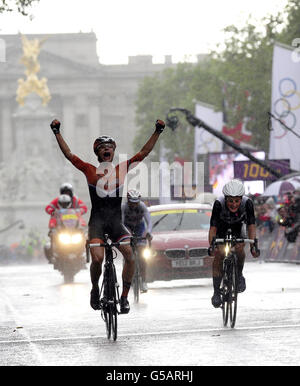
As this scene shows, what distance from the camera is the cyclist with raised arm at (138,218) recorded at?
18.0 meters

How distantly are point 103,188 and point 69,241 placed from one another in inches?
460

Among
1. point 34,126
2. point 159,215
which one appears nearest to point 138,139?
point 34,126

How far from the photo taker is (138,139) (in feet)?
295

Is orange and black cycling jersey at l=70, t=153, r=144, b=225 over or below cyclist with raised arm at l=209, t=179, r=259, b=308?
over

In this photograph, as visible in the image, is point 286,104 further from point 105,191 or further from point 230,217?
point 105,191

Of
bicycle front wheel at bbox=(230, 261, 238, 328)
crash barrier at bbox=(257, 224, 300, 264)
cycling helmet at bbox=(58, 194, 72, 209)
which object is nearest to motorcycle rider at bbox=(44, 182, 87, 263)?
cycling helmet at bbox=(58, 194, 72, 209)

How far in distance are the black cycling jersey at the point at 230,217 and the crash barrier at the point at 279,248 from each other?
47.7ft

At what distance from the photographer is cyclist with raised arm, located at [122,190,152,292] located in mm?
18016

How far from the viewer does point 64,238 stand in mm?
23750

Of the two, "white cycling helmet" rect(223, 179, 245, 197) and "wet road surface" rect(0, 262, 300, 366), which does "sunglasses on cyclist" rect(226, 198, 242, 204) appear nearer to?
"white cycling helmet" rect(223, 179, 245, 197)

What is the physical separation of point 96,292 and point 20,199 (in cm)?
5875

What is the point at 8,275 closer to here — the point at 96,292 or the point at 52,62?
the point at 96,292

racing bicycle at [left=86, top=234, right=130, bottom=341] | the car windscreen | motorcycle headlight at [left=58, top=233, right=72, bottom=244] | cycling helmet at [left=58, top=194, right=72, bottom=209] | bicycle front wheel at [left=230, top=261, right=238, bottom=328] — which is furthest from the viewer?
cycling helmet at [left=58, top=194, right=72, bottom=209]

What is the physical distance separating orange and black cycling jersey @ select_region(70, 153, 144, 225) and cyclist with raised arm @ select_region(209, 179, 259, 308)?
1.20 meters
